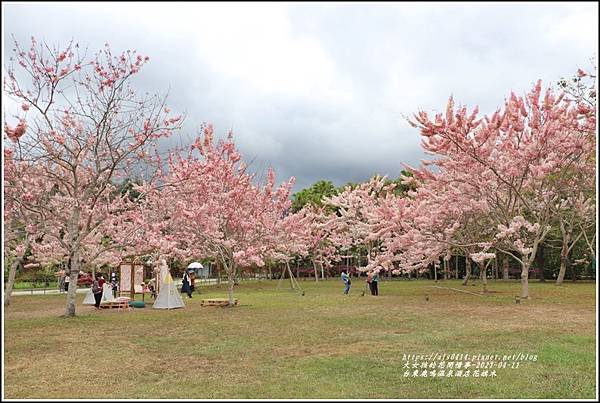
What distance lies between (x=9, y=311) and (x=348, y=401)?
1652 centimetres

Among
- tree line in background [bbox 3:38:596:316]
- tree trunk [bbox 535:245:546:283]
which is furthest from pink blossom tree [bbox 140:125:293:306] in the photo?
tree trunk [bbox 535:245:546:283]

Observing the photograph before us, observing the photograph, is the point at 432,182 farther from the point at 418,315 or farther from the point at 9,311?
the point at 9,311

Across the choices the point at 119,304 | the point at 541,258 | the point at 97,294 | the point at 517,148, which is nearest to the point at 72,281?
the point at 119,304

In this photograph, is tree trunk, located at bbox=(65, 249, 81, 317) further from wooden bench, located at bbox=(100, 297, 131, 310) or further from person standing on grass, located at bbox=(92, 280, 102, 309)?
person standing on grass, located at bbox=(92, 280, 102, 309)

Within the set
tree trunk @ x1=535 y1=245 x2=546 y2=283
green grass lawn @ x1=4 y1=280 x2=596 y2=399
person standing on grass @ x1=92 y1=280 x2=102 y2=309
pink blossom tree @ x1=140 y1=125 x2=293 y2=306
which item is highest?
pink blossom tree @ x1=140 y1=125 x2=293 y2=306

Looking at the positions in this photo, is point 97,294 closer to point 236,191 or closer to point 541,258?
point 236,191

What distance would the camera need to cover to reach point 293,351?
9672 mm

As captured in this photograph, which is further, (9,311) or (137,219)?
(9,311)

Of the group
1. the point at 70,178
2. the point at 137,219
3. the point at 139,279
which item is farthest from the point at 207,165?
the point at 139,279

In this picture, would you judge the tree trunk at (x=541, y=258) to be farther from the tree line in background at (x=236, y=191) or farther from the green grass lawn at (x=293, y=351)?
the green grass lawn at (x=293, y=351)

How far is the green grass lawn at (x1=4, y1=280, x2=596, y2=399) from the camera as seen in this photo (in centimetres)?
695

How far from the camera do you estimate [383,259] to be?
22688 millimetres

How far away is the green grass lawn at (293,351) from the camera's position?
22.8ft

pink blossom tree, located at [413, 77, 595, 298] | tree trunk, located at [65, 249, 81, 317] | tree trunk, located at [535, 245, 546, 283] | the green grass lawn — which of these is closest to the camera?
the green grass lawn
